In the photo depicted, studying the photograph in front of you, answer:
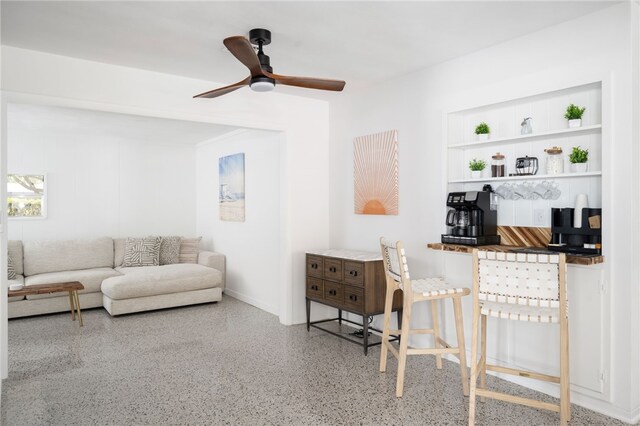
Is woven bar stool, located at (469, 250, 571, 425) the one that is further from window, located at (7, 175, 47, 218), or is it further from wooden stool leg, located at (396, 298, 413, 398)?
window, located at (7, 175, 47, 218)

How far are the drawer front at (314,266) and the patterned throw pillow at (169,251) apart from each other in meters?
2.80

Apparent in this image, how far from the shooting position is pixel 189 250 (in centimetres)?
668

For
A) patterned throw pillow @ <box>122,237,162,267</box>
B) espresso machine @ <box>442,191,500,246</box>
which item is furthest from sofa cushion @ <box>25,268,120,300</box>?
espresso machine @ <box>442,191,500,246</box>

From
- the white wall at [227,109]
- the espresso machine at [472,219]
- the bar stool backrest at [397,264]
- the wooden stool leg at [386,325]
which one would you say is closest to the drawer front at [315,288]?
the white wall at [227,109]

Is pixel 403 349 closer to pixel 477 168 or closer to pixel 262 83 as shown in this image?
pixel 477 168

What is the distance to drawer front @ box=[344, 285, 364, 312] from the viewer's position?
393cm

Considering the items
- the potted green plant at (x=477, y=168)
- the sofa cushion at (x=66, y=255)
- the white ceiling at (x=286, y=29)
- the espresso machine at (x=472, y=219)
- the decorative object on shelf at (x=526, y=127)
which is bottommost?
the sofa cushion at (x=66, y=255)

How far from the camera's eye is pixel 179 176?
743cm

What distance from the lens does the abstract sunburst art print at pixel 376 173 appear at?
13.8 ft

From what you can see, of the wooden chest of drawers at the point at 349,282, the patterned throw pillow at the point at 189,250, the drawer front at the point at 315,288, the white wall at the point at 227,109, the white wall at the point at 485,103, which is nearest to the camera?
the white wall at the point at 485,103

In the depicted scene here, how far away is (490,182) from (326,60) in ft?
5.41

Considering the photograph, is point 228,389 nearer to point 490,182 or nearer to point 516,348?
point 516,348

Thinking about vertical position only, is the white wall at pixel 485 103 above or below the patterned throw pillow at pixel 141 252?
above

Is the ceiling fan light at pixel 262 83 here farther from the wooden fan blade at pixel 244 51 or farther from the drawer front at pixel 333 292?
the drawer front at pixel 333 292
